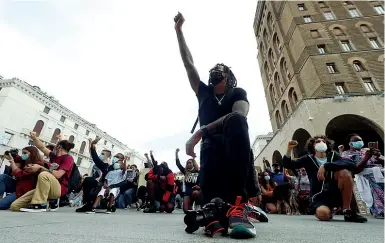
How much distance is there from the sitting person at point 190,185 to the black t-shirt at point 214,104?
3.89 m

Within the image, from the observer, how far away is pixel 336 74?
15.7 metres

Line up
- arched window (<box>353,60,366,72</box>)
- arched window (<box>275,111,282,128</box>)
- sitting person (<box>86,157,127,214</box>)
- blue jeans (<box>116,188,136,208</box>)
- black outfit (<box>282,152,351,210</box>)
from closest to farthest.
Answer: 1. black outfit (<box>282,152,351,210</box>)
2. sitting person (<box>86,157,127,214</box>)
3. blue jeans (<box>116,188,136,208</box>)
4. arched window (<box>353,60,366,72</box>)
5. arched window (<box>275,111,282,128</box>)

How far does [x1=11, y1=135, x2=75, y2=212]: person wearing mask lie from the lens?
3527 mm

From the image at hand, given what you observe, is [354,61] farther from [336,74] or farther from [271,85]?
[271,85]

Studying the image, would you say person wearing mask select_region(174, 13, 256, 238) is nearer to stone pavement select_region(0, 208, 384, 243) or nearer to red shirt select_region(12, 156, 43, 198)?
stone pavement select_region(0, 208, 384, 243)

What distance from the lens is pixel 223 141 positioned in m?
1.78

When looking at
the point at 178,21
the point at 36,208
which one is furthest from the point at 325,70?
the point at 36,208

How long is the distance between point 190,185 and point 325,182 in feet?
12.6

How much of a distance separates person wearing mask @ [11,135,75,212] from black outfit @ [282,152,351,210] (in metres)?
4.50

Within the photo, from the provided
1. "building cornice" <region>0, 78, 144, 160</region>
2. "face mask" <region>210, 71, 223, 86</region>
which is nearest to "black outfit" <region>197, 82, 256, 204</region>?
"face mask" <region>210, 71, 223, 86</region>

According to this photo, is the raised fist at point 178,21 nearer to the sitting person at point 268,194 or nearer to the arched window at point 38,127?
the sitting person at point 268,194

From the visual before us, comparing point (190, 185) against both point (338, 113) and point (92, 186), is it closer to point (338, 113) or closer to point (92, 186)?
point (92, 186)

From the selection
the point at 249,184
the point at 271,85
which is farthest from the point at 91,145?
the point at 271,85

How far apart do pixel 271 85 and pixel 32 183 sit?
24.9m
